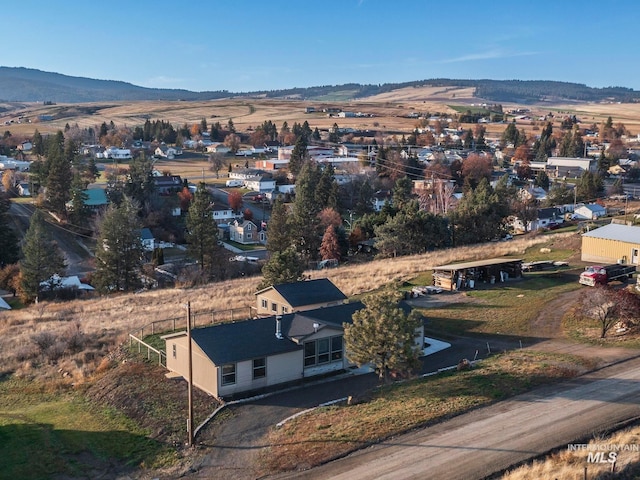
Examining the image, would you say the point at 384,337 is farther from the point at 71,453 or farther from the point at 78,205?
the point at 78,205

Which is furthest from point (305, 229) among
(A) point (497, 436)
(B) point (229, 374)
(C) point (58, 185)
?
(A) point (497, 436)

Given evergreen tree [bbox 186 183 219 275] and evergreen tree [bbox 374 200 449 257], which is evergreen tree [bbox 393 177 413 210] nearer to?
evergreen tree [bbox 374 200 449 257]

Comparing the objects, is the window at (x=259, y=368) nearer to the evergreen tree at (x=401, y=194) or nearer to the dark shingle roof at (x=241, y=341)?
the dark shingle roof at (x=241, y=341)

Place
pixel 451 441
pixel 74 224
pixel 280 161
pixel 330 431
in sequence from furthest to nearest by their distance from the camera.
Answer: pixel 280 161 < pixel 74 224 < pixel 330 431 < pixel 451 441

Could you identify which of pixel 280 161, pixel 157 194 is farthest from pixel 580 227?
pixel 280 161

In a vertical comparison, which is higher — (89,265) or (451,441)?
(451,441)

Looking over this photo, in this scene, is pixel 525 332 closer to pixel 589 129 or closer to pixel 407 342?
pixel 407 342
